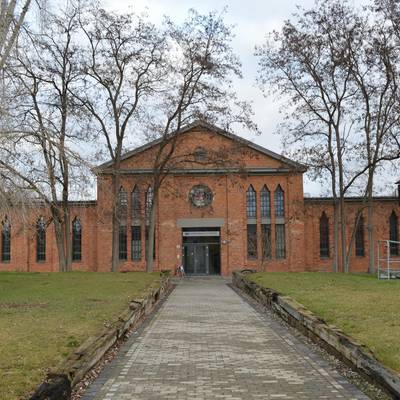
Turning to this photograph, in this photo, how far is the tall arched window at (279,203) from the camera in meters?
46.1

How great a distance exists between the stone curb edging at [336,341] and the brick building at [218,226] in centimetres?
2732

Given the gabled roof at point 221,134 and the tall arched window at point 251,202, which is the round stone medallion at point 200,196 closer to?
the tall arched window at point 251,202

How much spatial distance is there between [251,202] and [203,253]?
5.58m

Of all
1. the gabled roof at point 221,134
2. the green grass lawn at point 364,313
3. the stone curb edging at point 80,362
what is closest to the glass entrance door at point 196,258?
the gabled roof at point 221,134

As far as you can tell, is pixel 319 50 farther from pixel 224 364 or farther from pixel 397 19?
pixel 224 364

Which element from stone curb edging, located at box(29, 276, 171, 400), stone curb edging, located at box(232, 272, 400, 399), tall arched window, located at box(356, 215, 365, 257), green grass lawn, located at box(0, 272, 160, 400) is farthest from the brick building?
stone curb edging, located at box(29, 276, 171, 400)

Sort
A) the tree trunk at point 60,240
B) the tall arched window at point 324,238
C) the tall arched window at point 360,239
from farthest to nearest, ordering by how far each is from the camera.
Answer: the tall arched window at point 324,238 → the tall arched window at point 360,239 → the tree trunk at point 60,240

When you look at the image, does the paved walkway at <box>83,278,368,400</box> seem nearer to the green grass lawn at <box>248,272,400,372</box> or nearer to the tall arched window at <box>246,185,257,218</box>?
the green grass lawn at <box>248,272,400,372</box>

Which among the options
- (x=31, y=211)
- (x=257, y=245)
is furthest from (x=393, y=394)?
(x=257, y=245)

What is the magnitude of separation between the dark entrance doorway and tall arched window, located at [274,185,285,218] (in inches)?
196

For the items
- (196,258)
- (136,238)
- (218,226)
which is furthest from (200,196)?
(136,238)

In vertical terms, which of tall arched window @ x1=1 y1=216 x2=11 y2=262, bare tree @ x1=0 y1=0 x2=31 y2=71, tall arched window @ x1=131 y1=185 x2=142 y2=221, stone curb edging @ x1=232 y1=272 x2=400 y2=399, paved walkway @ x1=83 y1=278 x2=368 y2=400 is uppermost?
bare tree @ x1=0 y1=0 x2=31 y2=71

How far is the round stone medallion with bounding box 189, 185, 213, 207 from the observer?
4638 centimetres

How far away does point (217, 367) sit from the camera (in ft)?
28.9
